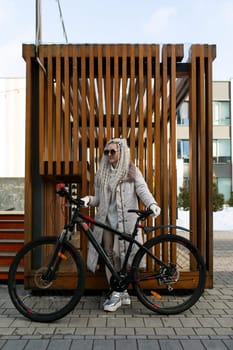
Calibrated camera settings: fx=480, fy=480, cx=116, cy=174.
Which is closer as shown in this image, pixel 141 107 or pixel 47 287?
pixel 47 287

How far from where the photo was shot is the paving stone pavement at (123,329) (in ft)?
12.5

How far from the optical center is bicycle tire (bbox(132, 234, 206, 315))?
4.72 meters

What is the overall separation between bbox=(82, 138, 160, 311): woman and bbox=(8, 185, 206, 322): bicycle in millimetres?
174

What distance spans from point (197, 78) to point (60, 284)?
2.80m

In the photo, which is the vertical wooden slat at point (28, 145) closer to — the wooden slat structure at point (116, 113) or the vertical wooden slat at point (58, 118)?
the wooden slat structure at point (116, 113)

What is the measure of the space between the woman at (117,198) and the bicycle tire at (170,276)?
25 centimetres

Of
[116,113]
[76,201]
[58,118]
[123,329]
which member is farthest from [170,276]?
[58,118]

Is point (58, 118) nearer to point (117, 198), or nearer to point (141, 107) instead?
point (141, 107)

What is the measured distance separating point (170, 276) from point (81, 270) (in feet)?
3.10

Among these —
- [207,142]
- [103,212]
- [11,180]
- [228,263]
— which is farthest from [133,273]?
[11,180]

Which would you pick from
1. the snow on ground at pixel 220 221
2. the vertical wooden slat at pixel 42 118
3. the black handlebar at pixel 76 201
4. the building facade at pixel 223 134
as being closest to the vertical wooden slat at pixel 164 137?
the black handlebar at pixel 76 201

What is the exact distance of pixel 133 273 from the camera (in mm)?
4691

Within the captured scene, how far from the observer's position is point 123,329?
422cm

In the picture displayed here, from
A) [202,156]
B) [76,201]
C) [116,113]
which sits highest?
[116,113]
